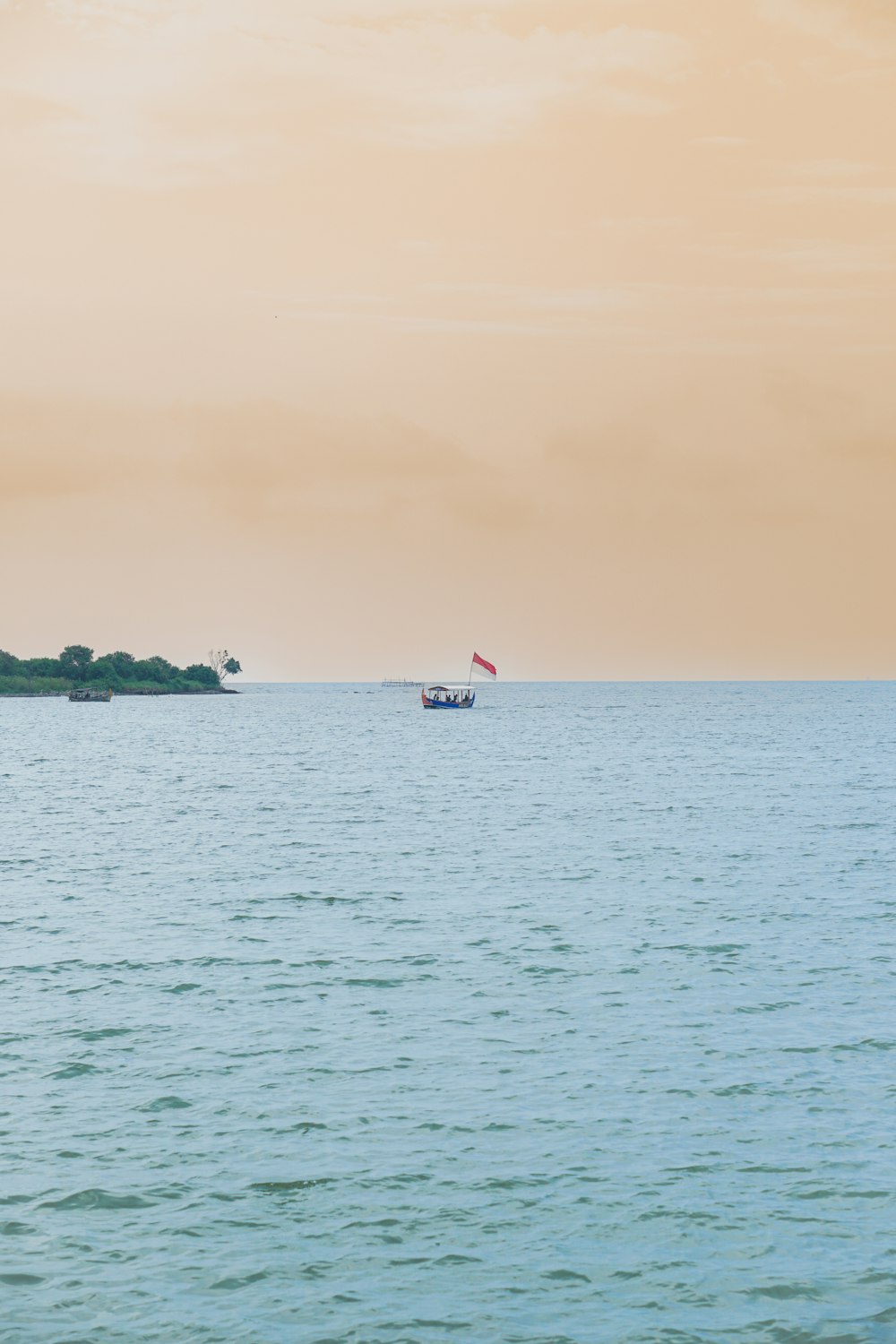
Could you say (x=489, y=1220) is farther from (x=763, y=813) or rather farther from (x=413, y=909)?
(x=763, y=813)

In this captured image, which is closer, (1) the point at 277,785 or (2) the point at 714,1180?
(2) the point at 714,1180

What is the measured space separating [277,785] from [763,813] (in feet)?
118

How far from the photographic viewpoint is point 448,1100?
2066cm

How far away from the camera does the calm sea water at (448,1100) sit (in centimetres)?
1441

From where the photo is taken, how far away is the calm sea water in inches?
567

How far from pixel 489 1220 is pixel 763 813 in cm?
5584

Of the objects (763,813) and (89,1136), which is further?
(763,813)

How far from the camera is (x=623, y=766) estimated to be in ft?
365

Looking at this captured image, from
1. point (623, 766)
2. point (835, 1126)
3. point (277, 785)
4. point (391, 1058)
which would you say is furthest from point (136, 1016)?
point (623, 766)

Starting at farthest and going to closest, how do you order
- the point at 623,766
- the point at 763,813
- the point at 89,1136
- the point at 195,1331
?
the point at 623,766 → the point at 763,813 → the point at 89,1136 → the point at 195,1331

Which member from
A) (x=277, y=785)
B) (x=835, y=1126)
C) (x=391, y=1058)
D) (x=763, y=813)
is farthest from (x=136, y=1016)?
(x=277, y=785)

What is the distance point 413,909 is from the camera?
39.2 metres

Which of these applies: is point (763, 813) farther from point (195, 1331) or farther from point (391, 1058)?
point (195, 1331)

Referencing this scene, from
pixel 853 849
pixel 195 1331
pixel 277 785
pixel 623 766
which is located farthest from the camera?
pixel 623 766
